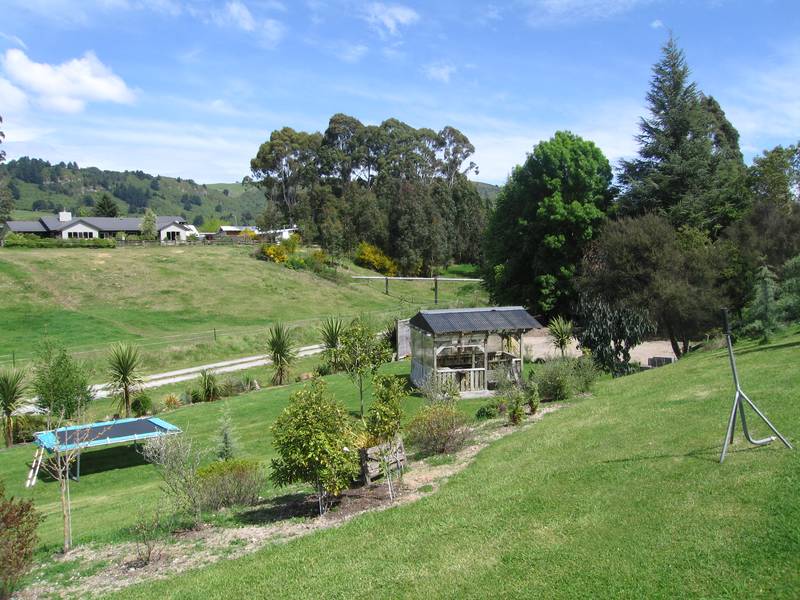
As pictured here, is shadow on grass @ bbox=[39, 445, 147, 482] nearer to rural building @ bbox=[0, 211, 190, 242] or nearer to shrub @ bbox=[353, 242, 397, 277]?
shrub @ bbox=[353, 242, 397, 277]

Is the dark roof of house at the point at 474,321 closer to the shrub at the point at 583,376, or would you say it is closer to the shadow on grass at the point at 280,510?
the shrub at the point at 583,376

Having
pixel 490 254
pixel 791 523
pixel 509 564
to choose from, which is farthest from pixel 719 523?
pixel 490 254

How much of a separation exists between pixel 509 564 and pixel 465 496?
111 inches

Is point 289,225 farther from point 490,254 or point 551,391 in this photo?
point 551,391

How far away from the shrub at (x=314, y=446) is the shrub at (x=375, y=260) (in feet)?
219

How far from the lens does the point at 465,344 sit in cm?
2311

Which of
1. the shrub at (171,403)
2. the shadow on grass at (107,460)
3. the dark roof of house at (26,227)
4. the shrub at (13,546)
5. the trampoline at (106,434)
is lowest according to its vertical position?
the shadow on grass at (107,460)

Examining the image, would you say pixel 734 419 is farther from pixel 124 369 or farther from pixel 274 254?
pixel 274 254

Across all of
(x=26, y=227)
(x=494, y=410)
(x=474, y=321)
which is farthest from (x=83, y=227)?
(x=494, y=410)

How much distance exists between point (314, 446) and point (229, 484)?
2886mm

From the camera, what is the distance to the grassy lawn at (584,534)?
637 cm

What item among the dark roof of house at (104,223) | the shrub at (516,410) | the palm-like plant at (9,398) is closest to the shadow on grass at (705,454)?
the shrub at (516,410)

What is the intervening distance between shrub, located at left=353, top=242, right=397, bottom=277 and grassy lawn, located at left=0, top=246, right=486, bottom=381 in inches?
238

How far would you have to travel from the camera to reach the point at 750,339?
23.0 metres
